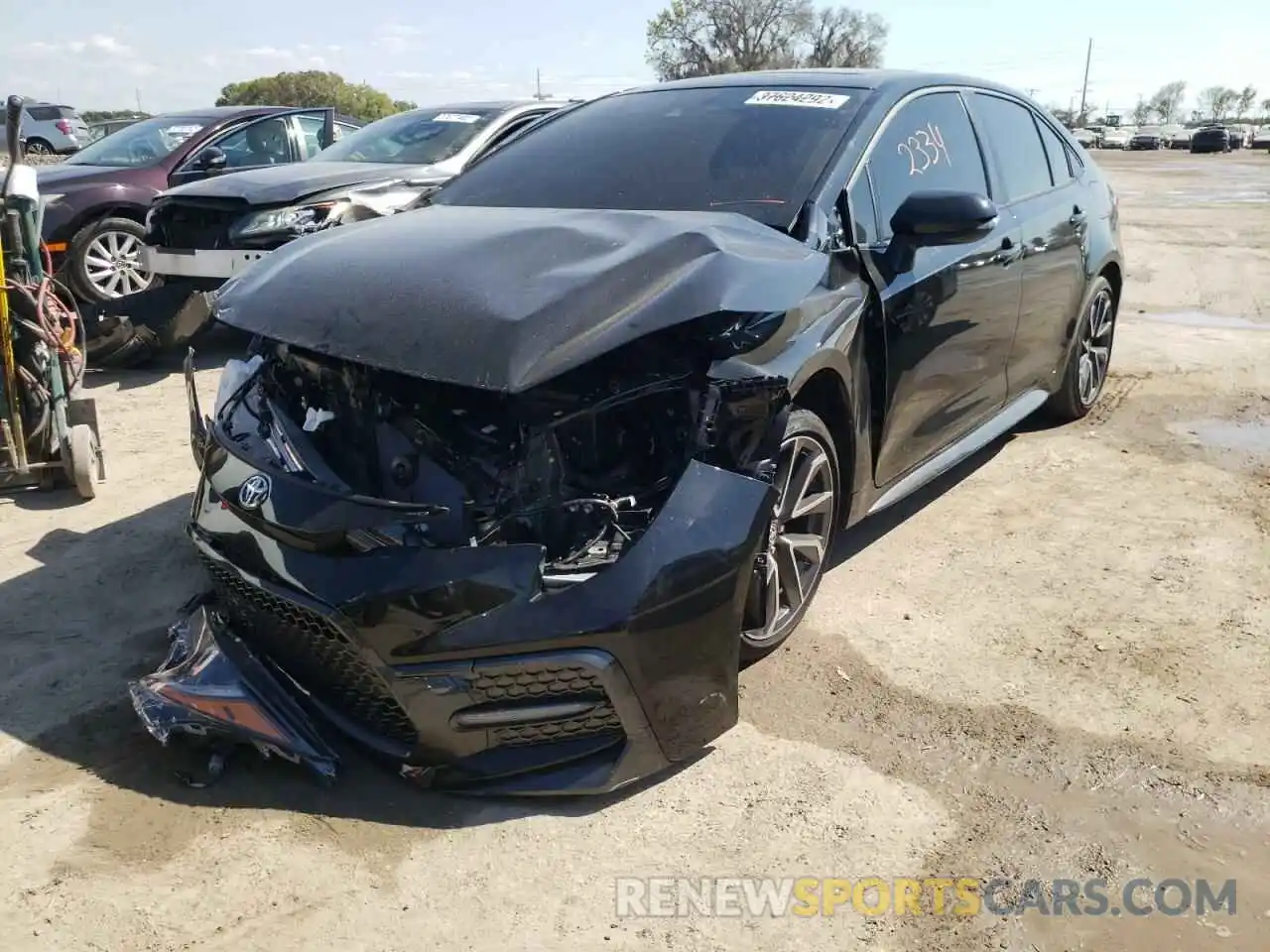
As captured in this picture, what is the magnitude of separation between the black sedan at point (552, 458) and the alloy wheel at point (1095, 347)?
7.85 ft

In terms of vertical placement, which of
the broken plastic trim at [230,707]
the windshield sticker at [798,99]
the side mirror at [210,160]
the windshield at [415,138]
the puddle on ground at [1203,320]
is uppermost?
the windshield sticker at [798,99]

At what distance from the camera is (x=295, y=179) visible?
22.3 ft

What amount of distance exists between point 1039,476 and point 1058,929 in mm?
3040

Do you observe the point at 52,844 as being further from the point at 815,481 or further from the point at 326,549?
the point at 815,481

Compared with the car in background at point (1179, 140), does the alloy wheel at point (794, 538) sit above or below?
above

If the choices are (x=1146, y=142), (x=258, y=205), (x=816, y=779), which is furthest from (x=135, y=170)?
(x=1146, y=142)

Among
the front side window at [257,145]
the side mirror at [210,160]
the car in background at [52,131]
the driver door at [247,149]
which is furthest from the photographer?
the car in background at [52,131]

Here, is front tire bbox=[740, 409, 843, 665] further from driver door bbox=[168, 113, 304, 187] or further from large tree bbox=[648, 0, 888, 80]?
large tree bbox=[648, 0, 888, 80]

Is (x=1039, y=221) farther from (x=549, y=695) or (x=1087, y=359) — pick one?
(x=549, y=695)

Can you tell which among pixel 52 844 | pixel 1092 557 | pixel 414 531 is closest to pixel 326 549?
pixel 414 531

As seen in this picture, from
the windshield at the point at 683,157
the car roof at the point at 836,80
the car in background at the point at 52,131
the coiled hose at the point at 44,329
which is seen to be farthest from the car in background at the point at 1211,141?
the coiled hose at the point at 44,329

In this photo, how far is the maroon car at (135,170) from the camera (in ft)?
24.3

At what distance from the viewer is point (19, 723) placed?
9.62 ft

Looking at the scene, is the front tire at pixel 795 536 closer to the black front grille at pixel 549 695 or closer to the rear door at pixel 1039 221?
the black front grille at pixel 549 695
